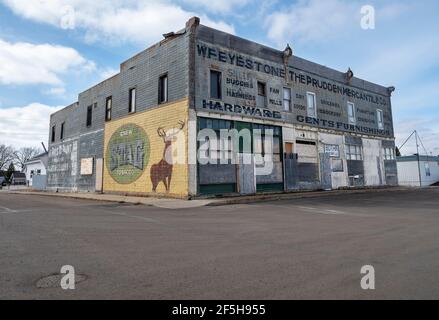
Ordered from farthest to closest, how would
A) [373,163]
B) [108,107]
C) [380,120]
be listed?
[380,120] → [373,163] → [108,107]

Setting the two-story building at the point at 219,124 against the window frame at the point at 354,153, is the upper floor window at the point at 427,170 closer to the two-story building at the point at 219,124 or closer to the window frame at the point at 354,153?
the two-story building at the point at 219,124

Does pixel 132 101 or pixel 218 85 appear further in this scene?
pixel 132 101

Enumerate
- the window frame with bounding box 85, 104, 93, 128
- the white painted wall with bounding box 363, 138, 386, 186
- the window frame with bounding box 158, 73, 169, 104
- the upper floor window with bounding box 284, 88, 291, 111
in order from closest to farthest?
the window frame with bounding box 158, 73, 169, 104
the upper floor window with bounding box 284, 88, 291, 111
the window frame with bounding box 85, 104, 93, 128
the white painted wall with bounding box 363, 138, 386, 186

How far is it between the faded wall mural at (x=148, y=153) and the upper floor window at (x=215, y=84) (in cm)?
198

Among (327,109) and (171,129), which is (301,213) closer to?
(171,129)

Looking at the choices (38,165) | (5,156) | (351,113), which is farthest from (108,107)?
(5,156)

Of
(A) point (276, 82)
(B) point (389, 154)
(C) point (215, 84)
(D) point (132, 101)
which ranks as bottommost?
(B) point (389, 154)

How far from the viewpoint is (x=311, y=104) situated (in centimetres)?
2377

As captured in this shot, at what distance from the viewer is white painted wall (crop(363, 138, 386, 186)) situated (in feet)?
90.3

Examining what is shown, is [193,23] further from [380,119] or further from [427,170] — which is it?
[427,170]

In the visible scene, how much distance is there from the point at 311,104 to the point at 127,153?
527 inches

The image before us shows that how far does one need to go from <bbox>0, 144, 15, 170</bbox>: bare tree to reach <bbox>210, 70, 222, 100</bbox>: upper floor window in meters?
91.4

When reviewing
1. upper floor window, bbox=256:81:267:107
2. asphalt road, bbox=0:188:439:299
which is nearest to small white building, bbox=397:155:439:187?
upper floor window, bbox=256:81:267:107

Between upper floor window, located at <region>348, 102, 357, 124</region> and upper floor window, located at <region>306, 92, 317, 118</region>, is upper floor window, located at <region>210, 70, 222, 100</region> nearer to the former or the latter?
upper floor window, located at <region>306, 92, 317, 118</region>
